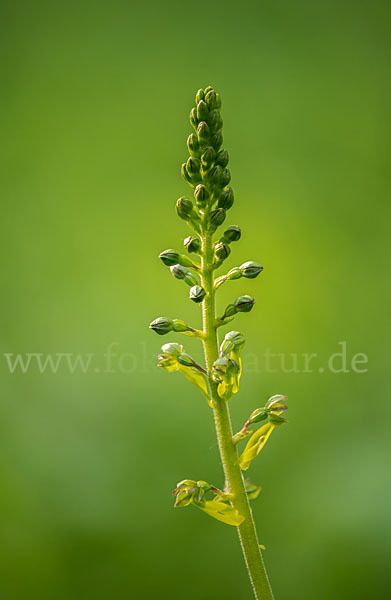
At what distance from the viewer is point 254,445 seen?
1.64m

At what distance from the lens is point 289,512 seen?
11.3 feet

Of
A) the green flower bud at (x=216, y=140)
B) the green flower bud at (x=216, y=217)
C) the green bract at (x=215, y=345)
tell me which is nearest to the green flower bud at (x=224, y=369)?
the green bract at (x=215, y=345)

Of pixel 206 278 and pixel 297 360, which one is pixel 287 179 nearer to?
pixel 297 360

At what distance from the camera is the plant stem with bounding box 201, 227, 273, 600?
153 centimetres

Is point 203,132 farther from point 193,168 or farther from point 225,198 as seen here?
point 225,198

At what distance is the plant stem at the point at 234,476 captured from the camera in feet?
5.01

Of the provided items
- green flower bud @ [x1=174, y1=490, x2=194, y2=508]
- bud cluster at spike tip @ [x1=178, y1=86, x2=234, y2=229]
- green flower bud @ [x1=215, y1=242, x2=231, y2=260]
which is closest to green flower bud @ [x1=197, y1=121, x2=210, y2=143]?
bud cluster at spike tip @ [x1=178, y1=86, x2=234, y2=229]

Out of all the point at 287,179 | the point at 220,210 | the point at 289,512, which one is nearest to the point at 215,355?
the point at 220,210

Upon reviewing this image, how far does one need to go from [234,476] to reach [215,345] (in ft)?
1.27

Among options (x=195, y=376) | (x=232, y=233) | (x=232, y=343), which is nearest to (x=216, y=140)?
(x=232, y=233)

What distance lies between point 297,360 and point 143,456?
131 cm

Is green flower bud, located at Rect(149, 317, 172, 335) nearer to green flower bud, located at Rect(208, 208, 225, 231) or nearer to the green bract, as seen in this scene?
the green bract

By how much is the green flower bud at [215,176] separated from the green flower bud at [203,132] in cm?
9

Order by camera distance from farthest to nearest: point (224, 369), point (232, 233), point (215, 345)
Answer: point (232, 233)
point (215, 345)
point (224, 369)
